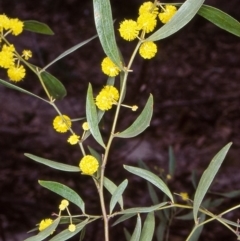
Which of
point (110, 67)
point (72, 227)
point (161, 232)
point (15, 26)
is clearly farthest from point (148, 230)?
point (161, 232)

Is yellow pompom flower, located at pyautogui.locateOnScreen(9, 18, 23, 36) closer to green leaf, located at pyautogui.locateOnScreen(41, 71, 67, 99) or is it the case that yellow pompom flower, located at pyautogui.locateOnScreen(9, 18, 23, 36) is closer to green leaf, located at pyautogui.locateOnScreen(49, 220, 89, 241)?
green leaf, located at pyautogui.locateOnScreen(41, 71, 67, 99)

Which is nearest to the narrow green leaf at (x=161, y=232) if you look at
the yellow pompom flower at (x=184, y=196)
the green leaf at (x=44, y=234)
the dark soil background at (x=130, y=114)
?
the yellow pompom flower at (x=184, y=196)

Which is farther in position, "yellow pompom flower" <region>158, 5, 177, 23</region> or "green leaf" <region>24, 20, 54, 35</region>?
"green leaf" <region>24, 20, 54, 35</region>

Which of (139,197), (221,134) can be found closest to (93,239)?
(139,197)

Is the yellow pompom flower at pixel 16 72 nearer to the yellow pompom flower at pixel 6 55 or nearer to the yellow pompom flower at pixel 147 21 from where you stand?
the yellow pompom flower at pixel 6 55

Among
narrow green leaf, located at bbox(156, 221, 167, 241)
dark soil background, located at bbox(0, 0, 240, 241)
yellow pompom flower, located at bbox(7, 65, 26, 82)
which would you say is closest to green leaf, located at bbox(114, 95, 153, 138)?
yellow pompom flower, located at bbox(7, 65, 26, 82)

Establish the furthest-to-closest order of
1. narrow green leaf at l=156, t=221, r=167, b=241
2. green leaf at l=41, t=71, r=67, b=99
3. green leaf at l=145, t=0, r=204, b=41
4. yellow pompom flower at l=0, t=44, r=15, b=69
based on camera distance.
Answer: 1. narrow green leaf at l=156, t=221, r=167, b=241
2. green leaf at l=41, t=71, r=67, b=99
3. yellow pompom flower at l=0, t=44, r=15, b=69
4. green leaf at l=145, t=0, r=204, b=41
